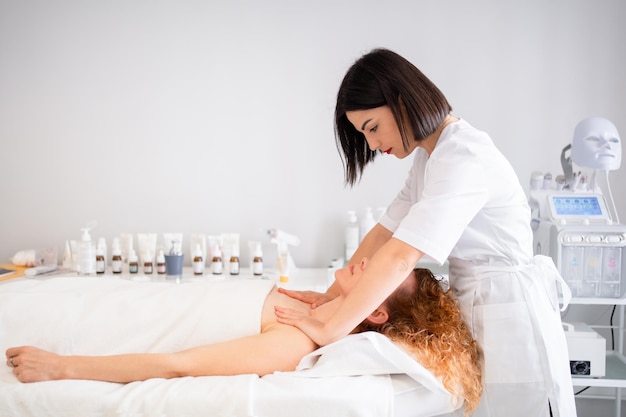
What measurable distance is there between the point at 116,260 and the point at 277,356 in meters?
1.46

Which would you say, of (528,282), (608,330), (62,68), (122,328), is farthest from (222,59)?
(608,330)

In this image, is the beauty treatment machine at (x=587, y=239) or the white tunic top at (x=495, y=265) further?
the beauty treatment machine at (x=587, y=239)

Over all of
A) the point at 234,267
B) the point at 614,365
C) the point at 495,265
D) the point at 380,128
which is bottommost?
the point at 614,365

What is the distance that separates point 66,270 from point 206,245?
0.66 m

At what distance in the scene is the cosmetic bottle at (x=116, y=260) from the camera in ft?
8.36

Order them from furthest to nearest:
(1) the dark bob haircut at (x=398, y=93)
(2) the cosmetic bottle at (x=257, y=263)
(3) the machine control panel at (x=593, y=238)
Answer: (2) the cosmetic bottle at (x=257, y=263) < (3) the machine control panel at (x=593, y=238) < (1) the dark bob haircut at (x=398, y=93)

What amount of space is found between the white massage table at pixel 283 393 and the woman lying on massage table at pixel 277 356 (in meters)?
0.03

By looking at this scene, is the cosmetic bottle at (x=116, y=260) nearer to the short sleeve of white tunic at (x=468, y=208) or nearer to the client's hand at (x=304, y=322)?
the client's hand at (x=304, y=322)

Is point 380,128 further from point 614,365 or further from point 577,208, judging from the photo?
point 614,365

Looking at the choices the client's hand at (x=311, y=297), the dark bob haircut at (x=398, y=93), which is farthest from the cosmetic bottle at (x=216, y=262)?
the dark bob haircut at (x=398, y=93)

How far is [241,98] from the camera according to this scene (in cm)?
270

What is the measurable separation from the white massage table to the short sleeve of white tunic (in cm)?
28

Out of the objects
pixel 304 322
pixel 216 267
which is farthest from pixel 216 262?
pixel 304 322

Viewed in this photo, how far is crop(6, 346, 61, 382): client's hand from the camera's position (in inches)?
50.1
